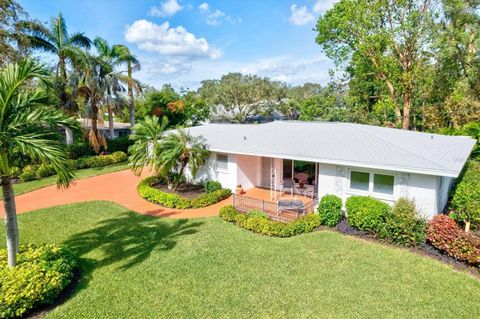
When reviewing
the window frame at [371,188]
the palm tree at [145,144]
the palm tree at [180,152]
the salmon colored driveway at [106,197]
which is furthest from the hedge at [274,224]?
the palm tree at [145,144]

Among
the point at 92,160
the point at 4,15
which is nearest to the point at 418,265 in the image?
the point at 92,160

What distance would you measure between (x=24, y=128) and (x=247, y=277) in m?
7.44

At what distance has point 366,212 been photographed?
11.1 meters

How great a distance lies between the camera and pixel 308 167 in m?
16.8

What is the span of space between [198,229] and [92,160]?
17644 millimetres

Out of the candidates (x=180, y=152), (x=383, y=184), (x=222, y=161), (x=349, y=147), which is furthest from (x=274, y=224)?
(x=180, y=152)

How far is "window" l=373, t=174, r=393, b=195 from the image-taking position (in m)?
11.7

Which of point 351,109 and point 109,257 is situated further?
point 351,109

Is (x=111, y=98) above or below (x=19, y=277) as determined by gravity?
above

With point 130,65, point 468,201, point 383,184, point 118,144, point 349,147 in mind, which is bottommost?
point 468,201

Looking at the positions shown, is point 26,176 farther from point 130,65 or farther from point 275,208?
point 275,208

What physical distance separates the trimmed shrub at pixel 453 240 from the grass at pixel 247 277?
2.12ft

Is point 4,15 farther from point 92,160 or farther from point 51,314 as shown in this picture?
point 51,314

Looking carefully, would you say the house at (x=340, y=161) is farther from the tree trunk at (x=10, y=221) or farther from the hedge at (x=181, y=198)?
the tree trunk at (x=10, y=221)
